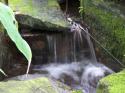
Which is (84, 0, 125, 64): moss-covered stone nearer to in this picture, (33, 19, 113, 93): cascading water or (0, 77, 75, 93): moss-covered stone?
(33, 19, 113, 93): cascading water

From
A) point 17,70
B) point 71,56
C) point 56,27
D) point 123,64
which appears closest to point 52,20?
point 56,27

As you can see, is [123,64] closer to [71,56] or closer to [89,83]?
[89,83]

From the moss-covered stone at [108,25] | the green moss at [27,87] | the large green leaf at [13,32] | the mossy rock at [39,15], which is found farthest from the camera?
the mossy rock at [39,15]

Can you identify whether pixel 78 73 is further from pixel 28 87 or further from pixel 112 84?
pixel 28 87

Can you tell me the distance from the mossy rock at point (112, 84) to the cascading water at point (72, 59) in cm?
200

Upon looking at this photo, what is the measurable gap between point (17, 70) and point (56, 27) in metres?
1.27

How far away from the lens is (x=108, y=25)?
22.0ft

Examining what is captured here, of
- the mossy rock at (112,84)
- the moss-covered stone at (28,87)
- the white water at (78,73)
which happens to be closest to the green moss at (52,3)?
the white water at (78,73)

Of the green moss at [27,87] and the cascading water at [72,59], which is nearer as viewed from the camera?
the green moss at [27,87]

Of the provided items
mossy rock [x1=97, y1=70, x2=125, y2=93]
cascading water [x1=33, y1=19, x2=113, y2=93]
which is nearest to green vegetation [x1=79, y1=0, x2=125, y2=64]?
cascading water [x1=33, y1=19, x2=113, y2=93]

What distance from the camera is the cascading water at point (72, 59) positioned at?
6.46m

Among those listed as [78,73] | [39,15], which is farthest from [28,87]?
[39,15]

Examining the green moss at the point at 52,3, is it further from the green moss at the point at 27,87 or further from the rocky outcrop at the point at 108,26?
the green moss at the point at 27,87

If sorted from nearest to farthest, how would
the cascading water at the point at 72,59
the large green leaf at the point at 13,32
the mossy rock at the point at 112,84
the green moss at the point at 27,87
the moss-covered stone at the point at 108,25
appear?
the large green leaf at the point at 13,32
the green moss at the point at 27,87
the mossy rock at the point at 112,84
the moss-covered stone at the point at 108,25
the cascading water at the point at 72,59
